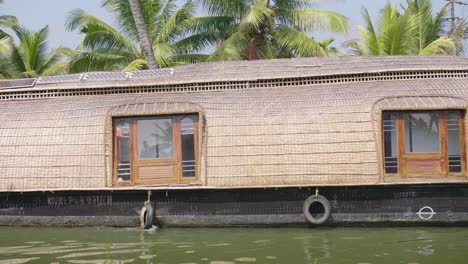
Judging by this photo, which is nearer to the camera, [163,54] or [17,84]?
[17,84]

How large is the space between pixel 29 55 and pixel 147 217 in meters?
11.3

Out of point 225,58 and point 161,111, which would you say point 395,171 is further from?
point 225,58

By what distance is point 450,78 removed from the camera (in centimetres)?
806

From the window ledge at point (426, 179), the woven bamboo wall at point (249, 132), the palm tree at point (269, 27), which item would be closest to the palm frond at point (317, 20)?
the palm tree at point (269, 27)

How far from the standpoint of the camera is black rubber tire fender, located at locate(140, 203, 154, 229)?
24.9ft

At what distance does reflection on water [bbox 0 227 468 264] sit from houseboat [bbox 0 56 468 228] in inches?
10.9

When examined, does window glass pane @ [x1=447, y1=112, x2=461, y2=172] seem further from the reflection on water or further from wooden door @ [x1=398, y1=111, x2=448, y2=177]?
the reflection on water

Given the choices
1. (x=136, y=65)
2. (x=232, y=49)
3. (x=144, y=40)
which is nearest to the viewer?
(x=144, y=40)

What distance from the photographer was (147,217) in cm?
759

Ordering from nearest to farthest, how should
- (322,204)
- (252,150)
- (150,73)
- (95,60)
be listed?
(322,204)
(252,150)
(150,73)
(95,60)

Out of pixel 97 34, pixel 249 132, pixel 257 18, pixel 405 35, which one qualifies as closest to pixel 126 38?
pixel 97 34

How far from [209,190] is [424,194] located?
8.14 ft

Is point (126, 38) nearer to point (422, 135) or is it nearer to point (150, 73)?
point (150, 73)

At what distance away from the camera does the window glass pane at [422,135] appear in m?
7.72
